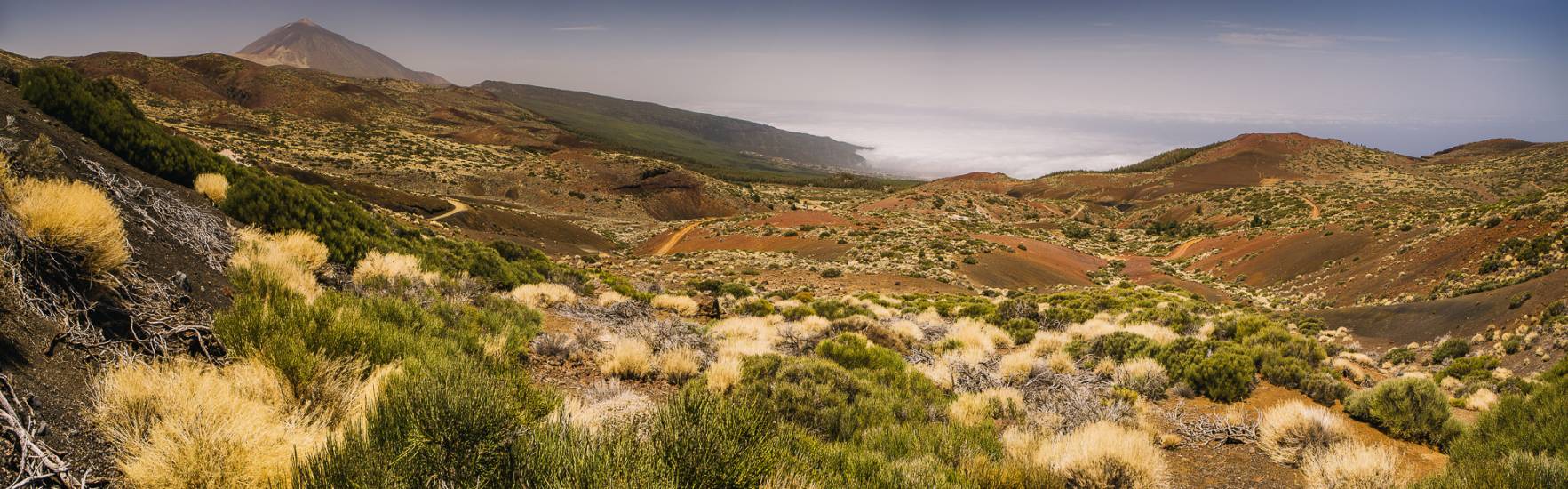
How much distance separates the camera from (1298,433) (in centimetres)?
489

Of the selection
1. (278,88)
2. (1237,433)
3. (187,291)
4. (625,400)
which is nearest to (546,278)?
(187,291)

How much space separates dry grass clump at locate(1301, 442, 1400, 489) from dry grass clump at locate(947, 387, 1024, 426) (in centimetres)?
222

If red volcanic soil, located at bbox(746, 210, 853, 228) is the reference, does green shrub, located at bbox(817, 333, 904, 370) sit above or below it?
above

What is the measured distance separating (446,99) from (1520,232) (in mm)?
153184

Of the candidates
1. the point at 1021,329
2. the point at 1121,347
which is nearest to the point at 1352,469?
the point at 1121,347

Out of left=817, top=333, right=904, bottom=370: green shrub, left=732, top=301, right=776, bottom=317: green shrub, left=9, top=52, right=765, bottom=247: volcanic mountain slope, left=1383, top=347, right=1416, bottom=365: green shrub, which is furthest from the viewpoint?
left=9, top=52, right=765, bottom=247: volcanic mountain slope

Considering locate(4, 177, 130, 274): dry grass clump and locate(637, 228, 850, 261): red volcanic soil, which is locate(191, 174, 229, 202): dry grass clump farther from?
locate(637, 228, 850, 261): red volcanic soil

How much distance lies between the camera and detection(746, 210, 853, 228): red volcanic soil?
123 feet

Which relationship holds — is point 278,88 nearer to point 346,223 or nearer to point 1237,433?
point 346,223

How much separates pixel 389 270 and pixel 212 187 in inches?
101

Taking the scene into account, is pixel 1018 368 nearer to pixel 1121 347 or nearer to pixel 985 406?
pixel 1121 347

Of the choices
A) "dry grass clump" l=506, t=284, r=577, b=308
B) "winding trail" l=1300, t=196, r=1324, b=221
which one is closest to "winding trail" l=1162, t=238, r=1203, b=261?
"winding trail" l=1300, t=196, r=1324, b=221

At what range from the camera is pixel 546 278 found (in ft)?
44.0

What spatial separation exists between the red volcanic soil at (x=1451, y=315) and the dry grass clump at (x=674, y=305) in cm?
1779
